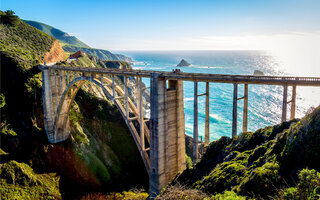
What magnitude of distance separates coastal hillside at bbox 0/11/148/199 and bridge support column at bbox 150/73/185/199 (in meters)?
14.3

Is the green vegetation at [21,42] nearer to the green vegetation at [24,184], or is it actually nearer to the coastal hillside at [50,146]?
the coastal hillside at [50,146]

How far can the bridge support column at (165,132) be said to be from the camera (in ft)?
63.3

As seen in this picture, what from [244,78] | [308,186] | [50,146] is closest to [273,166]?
[308,186]

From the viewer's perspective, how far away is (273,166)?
10477 millimetres

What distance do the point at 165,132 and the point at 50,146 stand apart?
2139cm

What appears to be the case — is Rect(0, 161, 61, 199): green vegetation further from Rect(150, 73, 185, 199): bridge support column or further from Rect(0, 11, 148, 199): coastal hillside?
Rect(150, 73, 185, 199): bridge support column

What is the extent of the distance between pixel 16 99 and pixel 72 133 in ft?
29.5

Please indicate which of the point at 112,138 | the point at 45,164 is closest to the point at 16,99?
the point at 45,164

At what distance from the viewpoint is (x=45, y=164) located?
102 ft

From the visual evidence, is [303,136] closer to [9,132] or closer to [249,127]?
[9,132]

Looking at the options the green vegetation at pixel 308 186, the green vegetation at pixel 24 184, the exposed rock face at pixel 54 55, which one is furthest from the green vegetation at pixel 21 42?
the green vegetation at pixel 308 186

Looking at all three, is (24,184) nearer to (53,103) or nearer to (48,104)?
Result: (48,104)

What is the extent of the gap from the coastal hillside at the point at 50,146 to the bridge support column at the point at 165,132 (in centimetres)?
1431

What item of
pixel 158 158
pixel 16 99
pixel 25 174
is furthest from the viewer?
pixel 16 99
